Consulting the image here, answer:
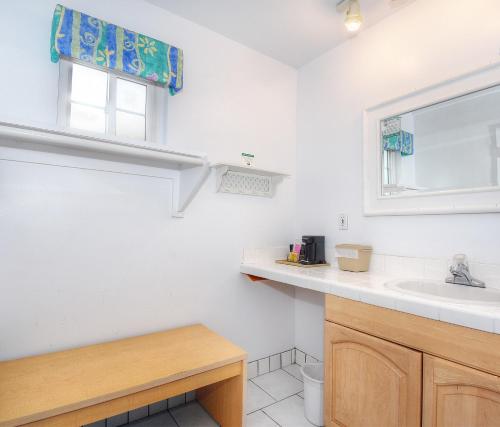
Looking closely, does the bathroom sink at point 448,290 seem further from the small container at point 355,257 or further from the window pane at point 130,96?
the window pane at point 130,96

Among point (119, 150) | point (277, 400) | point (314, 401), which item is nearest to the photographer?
point (119, 150)

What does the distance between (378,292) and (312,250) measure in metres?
0.82

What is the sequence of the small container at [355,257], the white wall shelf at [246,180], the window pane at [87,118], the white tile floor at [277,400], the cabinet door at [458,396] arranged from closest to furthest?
the cabinet door at [458,396] → the window pane at [87,118] → the white tile floor at [277,400] → the small container at [355,257] → the white wall shelf at [246,180]

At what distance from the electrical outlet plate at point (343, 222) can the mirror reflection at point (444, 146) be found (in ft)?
1.03

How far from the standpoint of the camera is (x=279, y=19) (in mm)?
1984

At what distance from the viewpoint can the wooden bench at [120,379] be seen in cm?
110

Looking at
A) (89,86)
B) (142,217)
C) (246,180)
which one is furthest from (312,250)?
(89,86)

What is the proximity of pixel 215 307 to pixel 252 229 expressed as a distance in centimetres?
61

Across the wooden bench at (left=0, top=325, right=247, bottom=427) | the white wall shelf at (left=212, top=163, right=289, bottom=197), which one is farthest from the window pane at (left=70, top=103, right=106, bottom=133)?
the wooden bench at (left=0, top=325, right=247, bottom=427)

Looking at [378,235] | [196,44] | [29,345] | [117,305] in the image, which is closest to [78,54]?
[196,44]

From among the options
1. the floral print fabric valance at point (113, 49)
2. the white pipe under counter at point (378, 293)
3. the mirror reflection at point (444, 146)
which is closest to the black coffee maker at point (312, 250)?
the white pipe under counter at point (378, 293)

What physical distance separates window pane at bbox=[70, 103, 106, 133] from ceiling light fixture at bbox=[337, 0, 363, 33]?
4.78 feet

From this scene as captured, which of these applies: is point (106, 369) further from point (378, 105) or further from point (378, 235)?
point (378, 105)

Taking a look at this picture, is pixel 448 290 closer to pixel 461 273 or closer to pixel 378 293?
pixel 461 273
